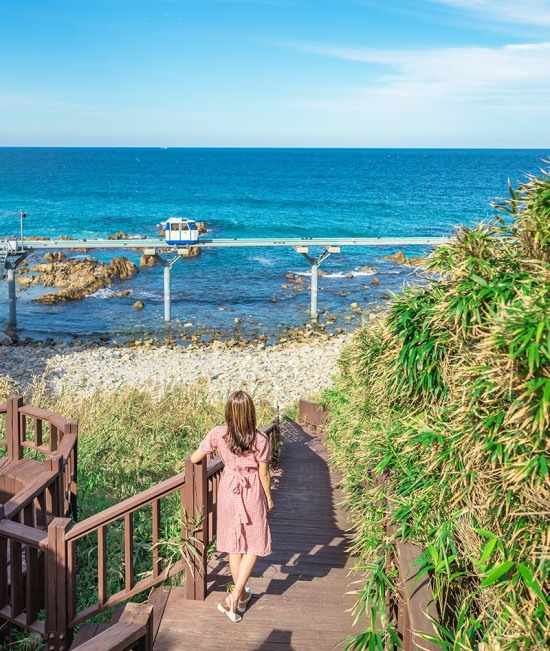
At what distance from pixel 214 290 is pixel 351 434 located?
28124mm

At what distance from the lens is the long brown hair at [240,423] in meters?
4.66

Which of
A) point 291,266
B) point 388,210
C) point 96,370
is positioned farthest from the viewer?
point 388,210

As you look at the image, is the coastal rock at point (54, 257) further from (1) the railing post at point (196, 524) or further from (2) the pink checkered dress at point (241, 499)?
(2) the pink checkered dress at point (241, 499)

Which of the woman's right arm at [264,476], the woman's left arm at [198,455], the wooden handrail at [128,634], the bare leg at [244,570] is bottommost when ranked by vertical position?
the bare leg at [244,570]

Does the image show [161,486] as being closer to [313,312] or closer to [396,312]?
[396,312]

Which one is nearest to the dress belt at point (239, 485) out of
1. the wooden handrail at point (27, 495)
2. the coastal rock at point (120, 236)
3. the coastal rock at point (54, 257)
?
the wooden handrail at point (27, 495)

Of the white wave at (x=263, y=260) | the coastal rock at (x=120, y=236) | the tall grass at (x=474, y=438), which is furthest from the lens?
the coastal rock at (x=120, y=236)

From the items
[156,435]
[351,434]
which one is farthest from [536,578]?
[156,435]

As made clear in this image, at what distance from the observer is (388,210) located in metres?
70.1

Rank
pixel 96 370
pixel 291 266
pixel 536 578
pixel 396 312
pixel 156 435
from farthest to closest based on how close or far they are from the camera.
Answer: pixel 291 266, pixel 96 370, pixel 156 435, pixel 396 312, pixel 536 578

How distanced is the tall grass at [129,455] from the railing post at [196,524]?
0.06 meters

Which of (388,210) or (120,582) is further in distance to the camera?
(388,210)

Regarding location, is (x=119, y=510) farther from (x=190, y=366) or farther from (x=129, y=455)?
(x=190, y=366)

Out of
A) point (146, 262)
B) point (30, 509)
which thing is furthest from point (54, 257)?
point (30, 509)
